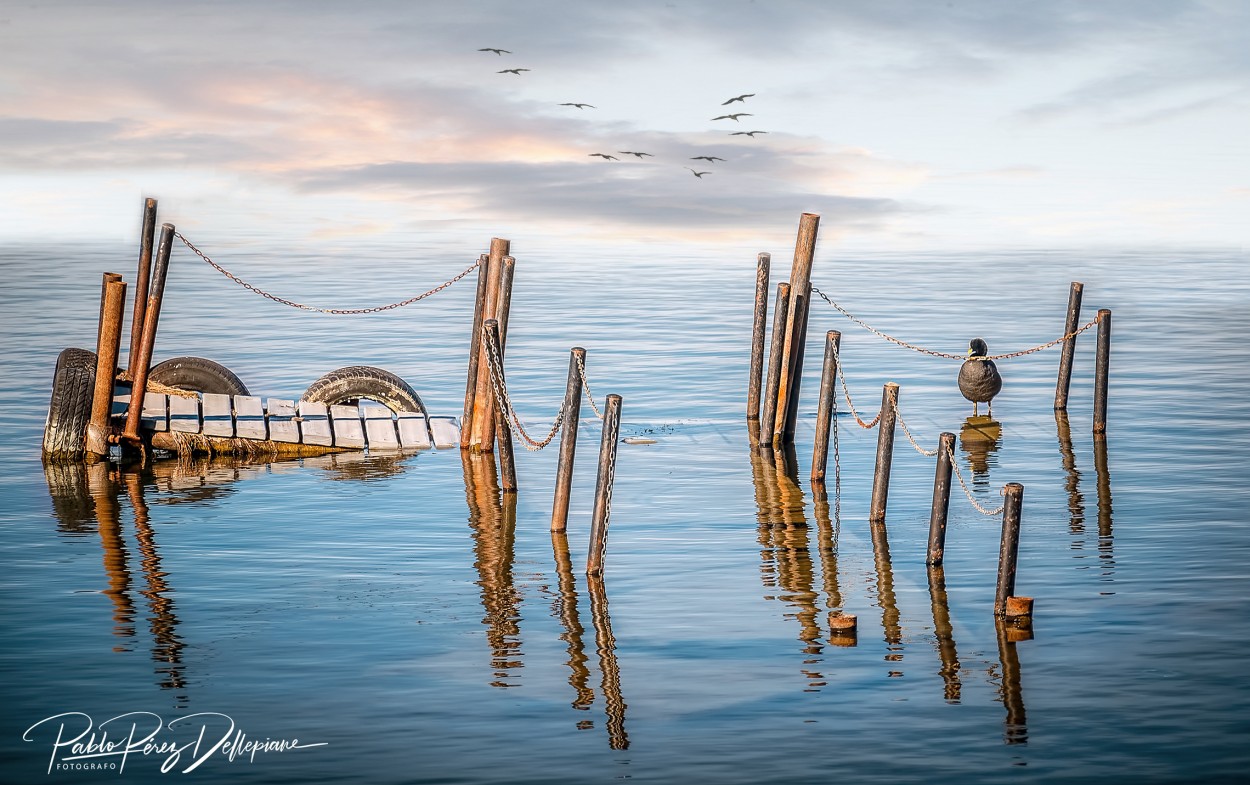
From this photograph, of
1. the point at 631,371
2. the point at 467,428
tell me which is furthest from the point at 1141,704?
the point at 631,371

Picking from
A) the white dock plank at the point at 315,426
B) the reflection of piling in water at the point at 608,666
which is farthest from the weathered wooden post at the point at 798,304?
the reflection of piling in water at the point at 608,666

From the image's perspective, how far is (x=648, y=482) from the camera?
18.3 m

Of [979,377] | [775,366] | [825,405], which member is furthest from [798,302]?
[979,377]

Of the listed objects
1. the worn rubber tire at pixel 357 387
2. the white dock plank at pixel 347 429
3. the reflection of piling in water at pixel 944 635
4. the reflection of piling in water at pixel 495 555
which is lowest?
the reflection of piling in water at pixel 944 635

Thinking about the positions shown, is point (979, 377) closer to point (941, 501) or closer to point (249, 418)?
point (941, 501)

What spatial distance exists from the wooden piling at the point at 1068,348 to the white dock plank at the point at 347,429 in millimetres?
12075

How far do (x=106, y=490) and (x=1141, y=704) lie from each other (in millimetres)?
13261

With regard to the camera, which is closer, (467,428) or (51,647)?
(51,647)

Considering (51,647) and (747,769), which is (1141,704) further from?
(51,647)

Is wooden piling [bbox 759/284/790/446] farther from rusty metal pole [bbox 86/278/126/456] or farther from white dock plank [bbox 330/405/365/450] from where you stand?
rusty metal pole [bbox 86/278/126/456]

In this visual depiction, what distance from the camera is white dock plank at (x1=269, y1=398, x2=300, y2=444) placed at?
2011 centimetres

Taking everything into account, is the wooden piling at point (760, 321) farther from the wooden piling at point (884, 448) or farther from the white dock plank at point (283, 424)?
the white dock plank at point (283, 424)

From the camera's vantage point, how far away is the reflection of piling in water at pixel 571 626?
10297 mm

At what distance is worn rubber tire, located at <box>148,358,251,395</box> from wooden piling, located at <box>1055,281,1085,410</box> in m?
14.1
